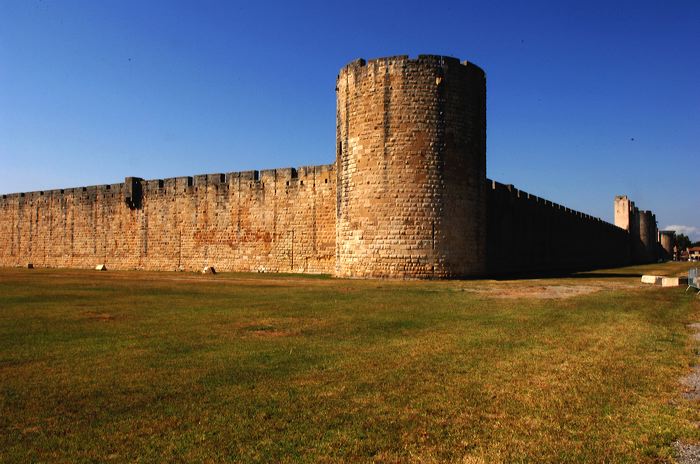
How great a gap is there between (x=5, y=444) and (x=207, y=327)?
195 inches

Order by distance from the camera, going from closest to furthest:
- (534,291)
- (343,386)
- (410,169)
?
(343,386), (534,291), (410,169)

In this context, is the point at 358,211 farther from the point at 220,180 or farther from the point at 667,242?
the point at 667,242

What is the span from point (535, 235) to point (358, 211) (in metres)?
16.2

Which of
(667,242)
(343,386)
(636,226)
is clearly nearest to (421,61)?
(343,386)

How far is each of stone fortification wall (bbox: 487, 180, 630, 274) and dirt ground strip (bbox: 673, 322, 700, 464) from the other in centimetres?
1961

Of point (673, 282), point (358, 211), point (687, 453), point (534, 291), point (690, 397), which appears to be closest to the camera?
point (687, 453)

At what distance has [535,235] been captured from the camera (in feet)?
111

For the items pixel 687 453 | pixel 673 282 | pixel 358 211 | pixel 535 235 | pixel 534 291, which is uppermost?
pixel 358 211

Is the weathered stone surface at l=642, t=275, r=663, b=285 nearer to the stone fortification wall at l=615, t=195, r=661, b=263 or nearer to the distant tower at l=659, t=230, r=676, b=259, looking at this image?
the stone fortification wall at l=615, t=195, r=661, b=263

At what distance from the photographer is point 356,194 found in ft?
70.7

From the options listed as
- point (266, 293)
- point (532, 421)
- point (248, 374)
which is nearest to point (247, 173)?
point (266, 293)

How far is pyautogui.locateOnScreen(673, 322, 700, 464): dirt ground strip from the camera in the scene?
360cm

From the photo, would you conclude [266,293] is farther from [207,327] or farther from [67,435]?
[67,435]

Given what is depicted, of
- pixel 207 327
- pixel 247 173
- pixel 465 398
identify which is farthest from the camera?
pixel 247 173
